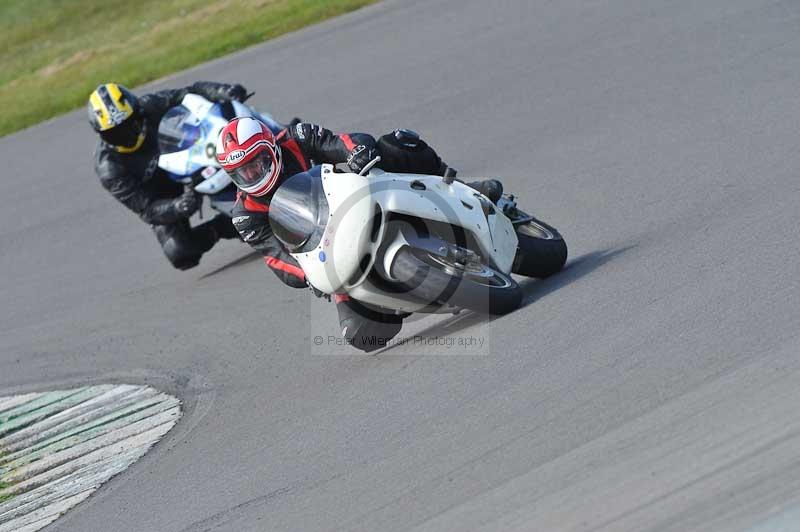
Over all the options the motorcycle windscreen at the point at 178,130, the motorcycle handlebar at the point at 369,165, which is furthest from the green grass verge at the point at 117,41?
the motorcycle handlebar at the point at 369,165

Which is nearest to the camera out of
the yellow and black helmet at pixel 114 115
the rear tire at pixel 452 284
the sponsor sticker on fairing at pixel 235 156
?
the rear tire at pixel 452 284

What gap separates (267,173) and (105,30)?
52.5 feet

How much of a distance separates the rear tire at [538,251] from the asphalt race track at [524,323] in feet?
0.39

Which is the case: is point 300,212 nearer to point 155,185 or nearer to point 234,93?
point 234,93

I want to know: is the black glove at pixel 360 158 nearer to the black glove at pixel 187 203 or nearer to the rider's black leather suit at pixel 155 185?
the black glove at pixel 187 203

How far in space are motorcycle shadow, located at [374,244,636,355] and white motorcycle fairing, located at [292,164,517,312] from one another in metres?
0.27

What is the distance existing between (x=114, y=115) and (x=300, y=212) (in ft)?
13.3

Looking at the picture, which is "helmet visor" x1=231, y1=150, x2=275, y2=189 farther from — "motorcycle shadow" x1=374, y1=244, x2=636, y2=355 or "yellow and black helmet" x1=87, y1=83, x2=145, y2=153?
"yellow and black helmet" x1=87, y1=83, x2=145, y2=153

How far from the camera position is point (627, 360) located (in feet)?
17.9

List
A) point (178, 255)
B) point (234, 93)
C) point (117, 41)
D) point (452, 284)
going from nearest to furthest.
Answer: point (452, 284) → point (234, 93) → point (178, 255) → point (117, 41)

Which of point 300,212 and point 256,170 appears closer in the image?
point 300,212

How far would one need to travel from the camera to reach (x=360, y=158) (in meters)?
6.78

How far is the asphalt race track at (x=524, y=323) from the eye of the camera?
4.70 metres

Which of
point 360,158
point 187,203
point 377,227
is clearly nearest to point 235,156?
point 360,158
